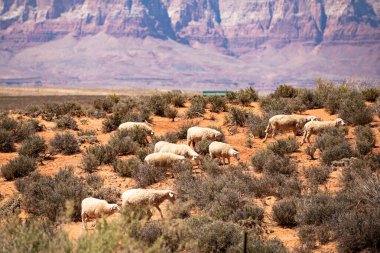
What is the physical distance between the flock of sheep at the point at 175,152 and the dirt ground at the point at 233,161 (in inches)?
14.6

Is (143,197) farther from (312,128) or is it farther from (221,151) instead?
(312,128)

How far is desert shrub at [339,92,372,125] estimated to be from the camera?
1930 centimetres

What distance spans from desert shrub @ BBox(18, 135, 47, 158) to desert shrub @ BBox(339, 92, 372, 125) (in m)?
11.2

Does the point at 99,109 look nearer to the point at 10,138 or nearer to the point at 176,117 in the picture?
the point at 176,117

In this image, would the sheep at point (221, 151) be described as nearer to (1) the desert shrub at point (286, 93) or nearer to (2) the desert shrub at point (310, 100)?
(2) the desert shrub at point (310, 100)

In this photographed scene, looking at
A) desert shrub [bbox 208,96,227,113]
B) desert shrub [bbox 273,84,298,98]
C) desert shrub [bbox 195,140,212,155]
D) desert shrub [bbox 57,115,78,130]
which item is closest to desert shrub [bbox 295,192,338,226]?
desert shrub [bbox 195,140,212,155]

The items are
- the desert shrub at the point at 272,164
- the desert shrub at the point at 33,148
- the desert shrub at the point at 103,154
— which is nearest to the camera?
the desert shrub at the point at 272,164

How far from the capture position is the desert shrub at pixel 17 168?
14.1 meters

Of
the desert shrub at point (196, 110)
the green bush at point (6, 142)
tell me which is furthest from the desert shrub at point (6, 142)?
the desert shrub at point (196, 110)

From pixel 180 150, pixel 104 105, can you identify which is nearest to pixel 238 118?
pixel 180 150

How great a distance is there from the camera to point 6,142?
706 inches

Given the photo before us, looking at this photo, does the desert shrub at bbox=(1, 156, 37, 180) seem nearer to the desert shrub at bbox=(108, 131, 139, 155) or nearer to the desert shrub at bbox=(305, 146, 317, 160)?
the desert shrub at bbox=(108, 131, 139, 155)

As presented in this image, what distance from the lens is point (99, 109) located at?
26922mm

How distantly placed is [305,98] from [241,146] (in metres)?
7.63
